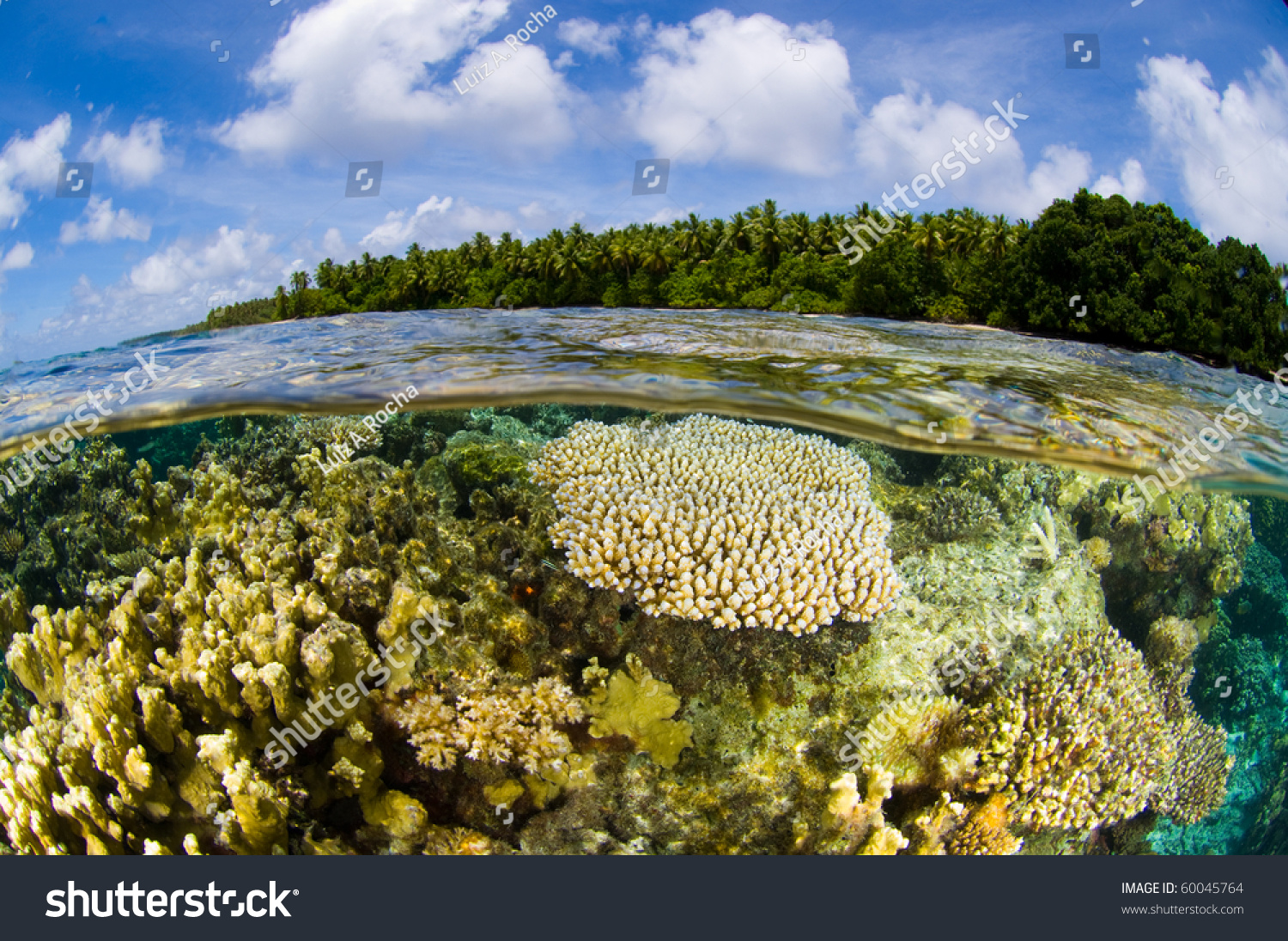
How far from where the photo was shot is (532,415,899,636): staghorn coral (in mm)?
4215

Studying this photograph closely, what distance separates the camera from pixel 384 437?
6.74 metres

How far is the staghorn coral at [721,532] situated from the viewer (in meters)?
4.21

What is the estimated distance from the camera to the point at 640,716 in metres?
4.14

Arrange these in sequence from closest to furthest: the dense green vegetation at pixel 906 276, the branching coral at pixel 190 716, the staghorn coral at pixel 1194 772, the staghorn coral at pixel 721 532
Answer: the branching coral at pixel 190 716 → the staghorn coral at pixel 721 532 → the staghorn coral at pixel 1194 772 → the dense green vegetation at pixel 906 276

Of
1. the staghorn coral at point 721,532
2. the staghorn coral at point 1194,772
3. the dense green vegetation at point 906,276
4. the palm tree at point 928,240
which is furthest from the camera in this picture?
the palm tree at point 928,240

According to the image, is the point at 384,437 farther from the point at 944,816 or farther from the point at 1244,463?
the point at 1244,463

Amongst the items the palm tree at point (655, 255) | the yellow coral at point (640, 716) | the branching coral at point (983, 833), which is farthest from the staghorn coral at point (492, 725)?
the palm tree at point (655, 255)

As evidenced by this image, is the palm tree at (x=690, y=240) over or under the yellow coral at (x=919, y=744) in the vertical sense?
over

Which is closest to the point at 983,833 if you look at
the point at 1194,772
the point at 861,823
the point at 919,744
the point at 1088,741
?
the point at 919,744

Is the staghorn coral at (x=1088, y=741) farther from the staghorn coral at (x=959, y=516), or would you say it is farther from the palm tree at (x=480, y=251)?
the palm tree at (x=480, y=251)

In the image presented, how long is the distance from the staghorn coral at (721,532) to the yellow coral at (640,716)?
55cm

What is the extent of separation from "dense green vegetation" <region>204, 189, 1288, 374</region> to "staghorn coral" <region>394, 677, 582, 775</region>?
10159 millimetres

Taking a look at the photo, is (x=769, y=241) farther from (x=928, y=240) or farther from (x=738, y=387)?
(x=738, y=387)

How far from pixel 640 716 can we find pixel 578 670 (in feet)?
1.72
